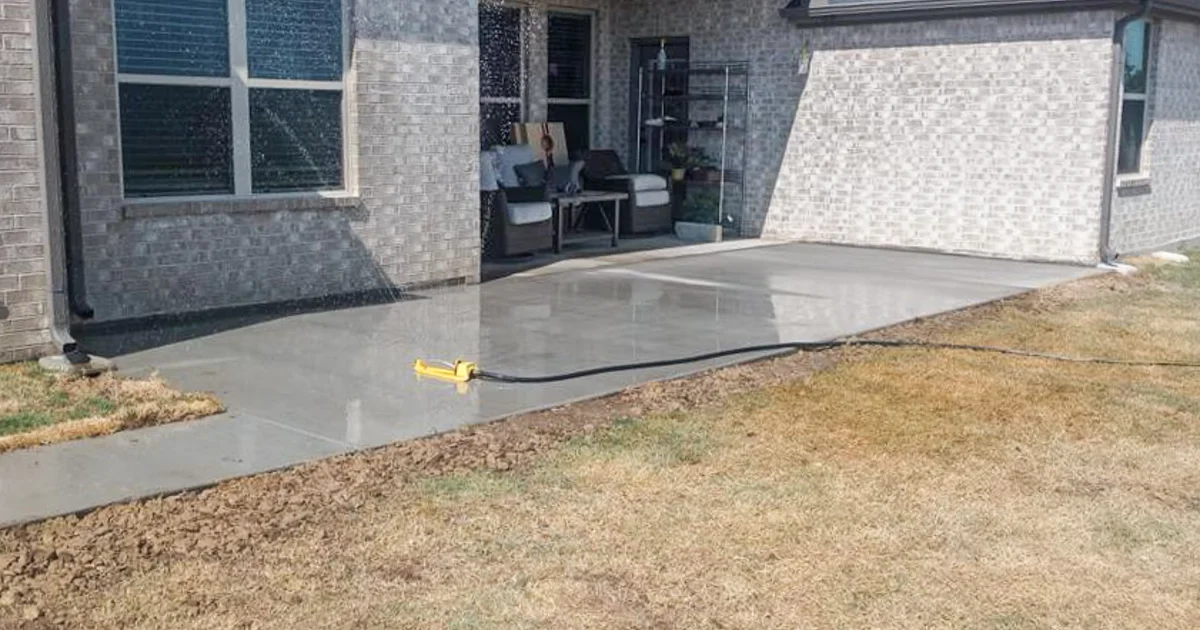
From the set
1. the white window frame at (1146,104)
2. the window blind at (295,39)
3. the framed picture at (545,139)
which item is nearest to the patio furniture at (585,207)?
the framed picture at (545,139)

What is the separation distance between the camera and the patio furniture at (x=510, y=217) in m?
11.4

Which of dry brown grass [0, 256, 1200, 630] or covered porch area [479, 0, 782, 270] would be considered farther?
covered porch area [479, 0, 782, 270]

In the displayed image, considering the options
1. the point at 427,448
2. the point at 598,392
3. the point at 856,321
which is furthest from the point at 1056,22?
the point at 427,448

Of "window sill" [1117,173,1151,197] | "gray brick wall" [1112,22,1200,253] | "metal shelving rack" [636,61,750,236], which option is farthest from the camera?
"metal shelving rack" [636,61,750,236]

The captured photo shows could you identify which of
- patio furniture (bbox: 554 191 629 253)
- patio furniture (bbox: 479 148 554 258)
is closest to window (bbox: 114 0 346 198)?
patio furniture (bbox: 479 148 554 258)

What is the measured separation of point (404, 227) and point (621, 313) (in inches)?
79.6

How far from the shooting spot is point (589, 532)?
4.28 m

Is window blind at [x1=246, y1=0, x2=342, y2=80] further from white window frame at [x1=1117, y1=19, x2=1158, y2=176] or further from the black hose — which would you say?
white window frame at [x1=1117, y1=19, x2=1158, y2=176]

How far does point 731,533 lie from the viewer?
430cm

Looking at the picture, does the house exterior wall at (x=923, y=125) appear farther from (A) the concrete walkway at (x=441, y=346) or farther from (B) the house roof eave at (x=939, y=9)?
(A) the concrete walkway at (x=441, y=346)

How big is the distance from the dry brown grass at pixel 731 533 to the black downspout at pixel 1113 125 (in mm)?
6299

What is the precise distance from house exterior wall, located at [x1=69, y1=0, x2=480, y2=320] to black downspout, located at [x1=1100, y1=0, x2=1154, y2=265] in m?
6.51

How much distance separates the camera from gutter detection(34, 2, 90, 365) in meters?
6.53

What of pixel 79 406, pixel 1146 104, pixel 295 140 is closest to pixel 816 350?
pixel 295 140
